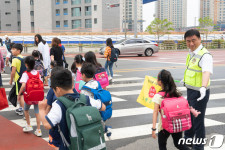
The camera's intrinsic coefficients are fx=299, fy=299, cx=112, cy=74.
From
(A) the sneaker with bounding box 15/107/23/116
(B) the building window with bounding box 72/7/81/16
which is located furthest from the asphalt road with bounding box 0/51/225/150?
(B) the building window with bounding box 72/7/81/16

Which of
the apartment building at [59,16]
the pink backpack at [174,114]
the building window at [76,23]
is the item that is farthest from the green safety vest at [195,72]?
the building window at [76,23]

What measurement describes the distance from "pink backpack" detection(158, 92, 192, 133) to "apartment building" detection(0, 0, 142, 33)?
65904 mm

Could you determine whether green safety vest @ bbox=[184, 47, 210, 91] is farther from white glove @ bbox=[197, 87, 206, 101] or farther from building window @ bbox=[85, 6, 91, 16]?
building window @ bbox=[85, 6, 91, 16]

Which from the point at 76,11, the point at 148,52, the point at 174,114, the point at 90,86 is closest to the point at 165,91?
the point at 174,114

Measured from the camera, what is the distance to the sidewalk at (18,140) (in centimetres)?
512

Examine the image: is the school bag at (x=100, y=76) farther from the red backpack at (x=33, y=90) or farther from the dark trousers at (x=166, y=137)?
the dark trousers at (x=166, y=137)

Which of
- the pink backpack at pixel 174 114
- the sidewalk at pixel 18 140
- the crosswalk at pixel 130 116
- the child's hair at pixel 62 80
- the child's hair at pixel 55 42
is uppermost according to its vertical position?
the child's hair at pixel 55 42

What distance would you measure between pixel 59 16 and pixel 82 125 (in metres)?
74.6

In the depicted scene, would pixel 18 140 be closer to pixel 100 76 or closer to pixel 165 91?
pixel 100 76

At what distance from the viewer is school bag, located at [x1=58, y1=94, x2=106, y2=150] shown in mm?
2680

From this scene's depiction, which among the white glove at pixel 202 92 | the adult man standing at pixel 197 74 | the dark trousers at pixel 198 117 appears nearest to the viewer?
the white glove at pixel 202 92

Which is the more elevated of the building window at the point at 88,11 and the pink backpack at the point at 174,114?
the building window at the point at 88,11

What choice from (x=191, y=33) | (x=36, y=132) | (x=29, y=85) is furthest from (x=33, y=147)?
(x=191, y=33)

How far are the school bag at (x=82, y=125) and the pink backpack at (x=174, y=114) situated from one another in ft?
3.33
